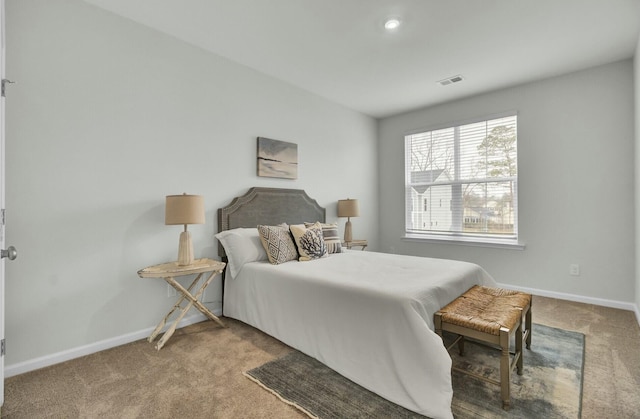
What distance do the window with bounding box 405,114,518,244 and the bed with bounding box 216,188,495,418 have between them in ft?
5.62

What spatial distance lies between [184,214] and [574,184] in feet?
13.2

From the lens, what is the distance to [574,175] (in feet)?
11.2

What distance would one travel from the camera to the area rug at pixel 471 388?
1604mm

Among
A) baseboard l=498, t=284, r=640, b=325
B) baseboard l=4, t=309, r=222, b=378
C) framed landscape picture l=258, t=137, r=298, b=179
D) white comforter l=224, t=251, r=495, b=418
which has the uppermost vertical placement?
framed landscape picture l=258, t=137, r=298, b=179

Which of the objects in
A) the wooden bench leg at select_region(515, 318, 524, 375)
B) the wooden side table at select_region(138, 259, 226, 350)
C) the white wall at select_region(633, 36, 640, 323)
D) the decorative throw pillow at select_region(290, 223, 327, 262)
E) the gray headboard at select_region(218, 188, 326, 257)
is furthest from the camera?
the gray headboard at select_region(218, 188, 326, 257)

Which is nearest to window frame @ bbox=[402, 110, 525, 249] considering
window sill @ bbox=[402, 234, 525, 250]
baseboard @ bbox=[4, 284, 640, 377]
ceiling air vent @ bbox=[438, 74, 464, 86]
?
window sill @ bbox=[402, 234, 525, 250]

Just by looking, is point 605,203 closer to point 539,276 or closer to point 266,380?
point 539,276

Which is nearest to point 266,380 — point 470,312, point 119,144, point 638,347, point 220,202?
point 470,312

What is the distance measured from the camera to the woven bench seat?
1.59m

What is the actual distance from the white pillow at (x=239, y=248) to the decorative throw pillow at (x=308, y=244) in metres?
0.34

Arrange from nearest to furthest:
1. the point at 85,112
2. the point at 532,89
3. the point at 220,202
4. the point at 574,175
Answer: the point at 85,112 < the point at 220,202 < the point at 574,175 < the point at 532,89

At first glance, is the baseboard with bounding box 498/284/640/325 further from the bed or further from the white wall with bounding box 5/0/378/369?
the white wall with bounding box 5/0/378/369

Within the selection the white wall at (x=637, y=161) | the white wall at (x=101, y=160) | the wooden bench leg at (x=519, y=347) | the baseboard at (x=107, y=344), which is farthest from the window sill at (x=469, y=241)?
the white wall at (x=101, y=160)

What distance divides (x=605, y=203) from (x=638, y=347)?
1.57 m
